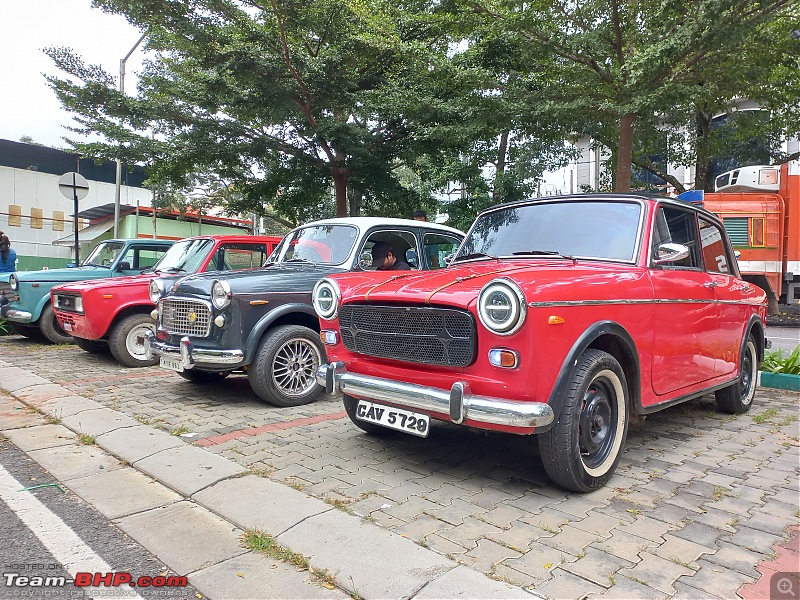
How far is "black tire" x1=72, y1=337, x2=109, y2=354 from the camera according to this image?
8.63m

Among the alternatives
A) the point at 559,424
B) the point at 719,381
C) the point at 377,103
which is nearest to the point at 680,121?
the point at 377,103

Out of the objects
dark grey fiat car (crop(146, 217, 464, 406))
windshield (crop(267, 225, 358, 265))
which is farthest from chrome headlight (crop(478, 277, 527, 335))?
windshield (crop(267, 225, 358, 265))

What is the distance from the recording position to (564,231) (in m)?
4.32

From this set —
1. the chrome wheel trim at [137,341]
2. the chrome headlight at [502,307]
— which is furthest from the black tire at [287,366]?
the chrome wheel trim at [137,341]

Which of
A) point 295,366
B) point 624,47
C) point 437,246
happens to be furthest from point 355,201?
point 295,366

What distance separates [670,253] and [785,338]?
931cm

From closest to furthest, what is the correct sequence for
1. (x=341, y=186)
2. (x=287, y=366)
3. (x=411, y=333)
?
1. (x=411, y=333)
2. (x=287, y=366)
3. (x=341, y=186)

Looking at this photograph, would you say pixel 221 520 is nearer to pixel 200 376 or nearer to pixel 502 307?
pixel 502 307

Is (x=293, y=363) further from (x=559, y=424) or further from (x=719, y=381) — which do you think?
(x=719, y=381)

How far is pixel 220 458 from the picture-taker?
4004 millimetres

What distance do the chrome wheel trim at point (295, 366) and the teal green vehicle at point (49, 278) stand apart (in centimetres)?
466

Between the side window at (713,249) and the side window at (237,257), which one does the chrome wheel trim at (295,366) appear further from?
the side window at (713,249)

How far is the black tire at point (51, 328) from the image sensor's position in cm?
949

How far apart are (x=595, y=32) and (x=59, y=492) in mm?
9797
